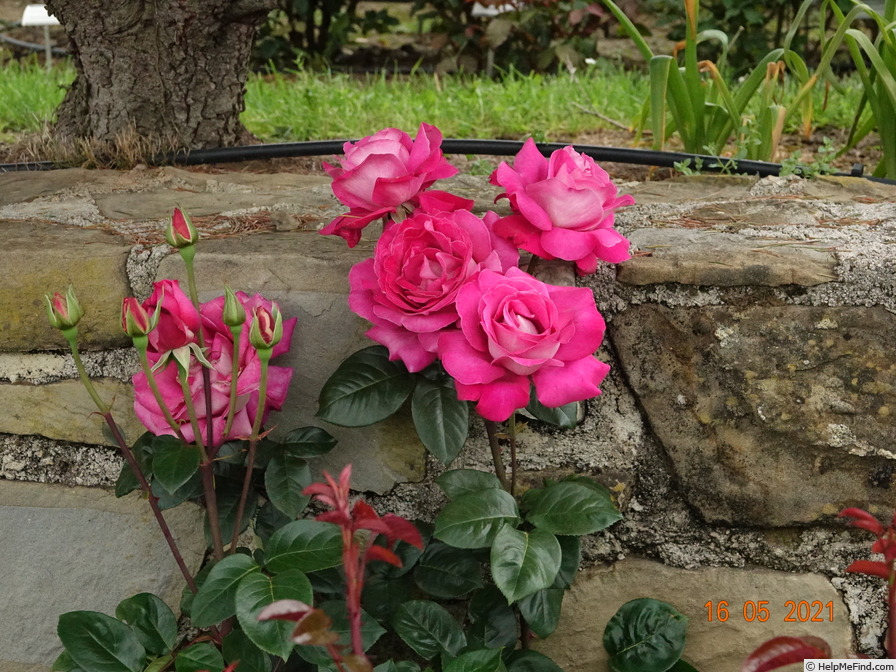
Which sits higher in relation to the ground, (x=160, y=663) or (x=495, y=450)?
(x=495, y=450)


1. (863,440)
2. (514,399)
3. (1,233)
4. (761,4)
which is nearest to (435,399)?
(514,399)

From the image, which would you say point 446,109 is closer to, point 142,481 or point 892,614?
point 142,481

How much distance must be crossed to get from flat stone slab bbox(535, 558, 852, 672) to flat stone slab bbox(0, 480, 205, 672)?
0.51 metres

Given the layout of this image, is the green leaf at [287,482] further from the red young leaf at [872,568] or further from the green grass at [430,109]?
the green grass at [430,109]

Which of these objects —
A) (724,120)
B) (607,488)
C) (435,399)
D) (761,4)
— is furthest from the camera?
(761,4)

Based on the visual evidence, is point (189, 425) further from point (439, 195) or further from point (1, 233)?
point (1, 233)

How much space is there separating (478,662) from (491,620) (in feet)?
0.48

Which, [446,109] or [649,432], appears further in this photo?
[446,109]

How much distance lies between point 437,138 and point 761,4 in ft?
12.2

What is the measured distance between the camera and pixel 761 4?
425 centimetres

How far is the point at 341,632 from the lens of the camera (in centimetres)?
102

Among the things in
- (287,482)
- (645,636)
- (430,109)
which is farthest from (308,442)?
(430,109)
